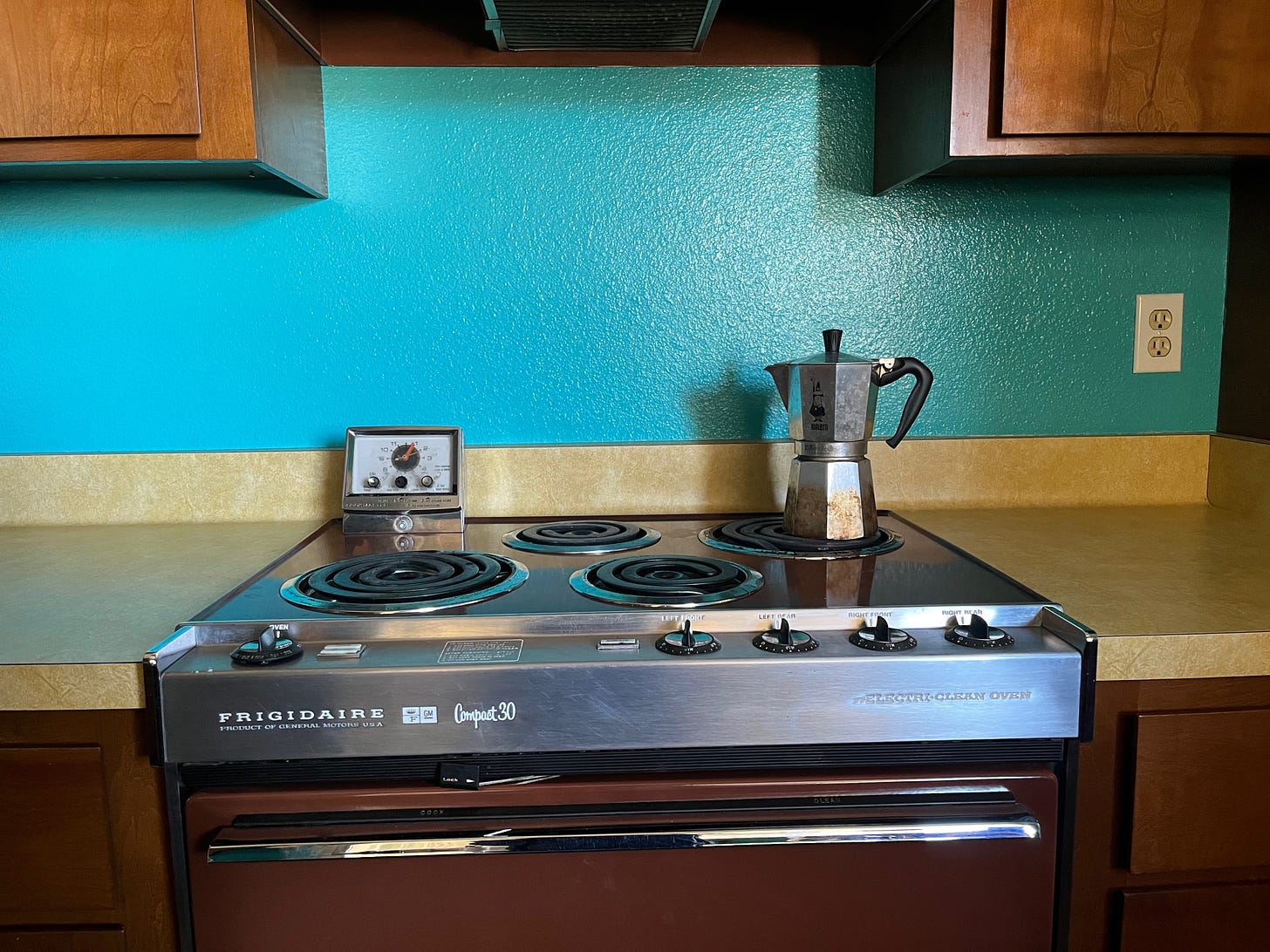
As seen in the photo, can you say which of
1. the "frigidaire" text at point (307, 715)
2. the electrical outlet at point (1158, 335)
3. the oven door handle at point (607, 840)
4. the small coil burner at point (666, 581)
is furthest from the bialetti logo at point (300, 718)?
the electrical outlet at point (1158, 335)

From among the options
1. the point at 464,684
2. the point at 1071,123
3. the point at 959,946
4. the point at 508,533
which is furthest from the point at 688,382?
the point at 959,946

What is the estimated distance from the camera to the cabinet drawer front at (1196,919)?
101 centimetres

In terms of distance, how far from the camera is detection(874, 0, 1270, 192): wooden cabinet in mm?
1233

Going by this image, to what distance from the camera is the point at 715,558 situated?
4.16ft

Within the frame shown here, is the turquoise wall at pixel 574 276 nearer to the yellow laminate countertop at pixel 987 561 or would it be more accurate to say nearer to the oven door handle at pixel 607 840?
the yellow laminate countertop at pixel 987 561

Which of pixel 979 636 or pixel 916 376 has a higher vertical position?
pixel 916 376

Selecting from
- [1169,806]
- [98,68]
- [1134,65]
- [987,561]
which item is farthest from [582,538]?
[1134,65]

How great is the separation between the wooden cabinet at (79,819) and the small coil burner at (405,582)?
0.74 ft

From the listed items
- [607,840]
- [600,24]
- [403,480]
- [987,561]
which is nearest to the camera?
[607,840]

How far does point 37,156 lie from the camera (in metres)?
1.24

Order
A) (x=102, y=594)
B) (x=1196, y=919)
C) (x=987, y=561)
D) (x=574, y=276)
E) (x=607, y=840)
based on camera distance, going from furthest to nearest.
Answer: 1. (x=574, y=276)
2. (x=987, y=561)
3. (x=102, y=594)
4. (x=1196, y=919)
5. (x=607, y=840)

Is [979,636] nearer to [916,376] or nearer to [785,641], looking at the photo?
[785,641]

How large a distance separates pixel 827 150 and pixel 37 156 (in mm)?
1202

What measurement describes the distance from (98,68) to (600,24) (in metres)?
0.69
